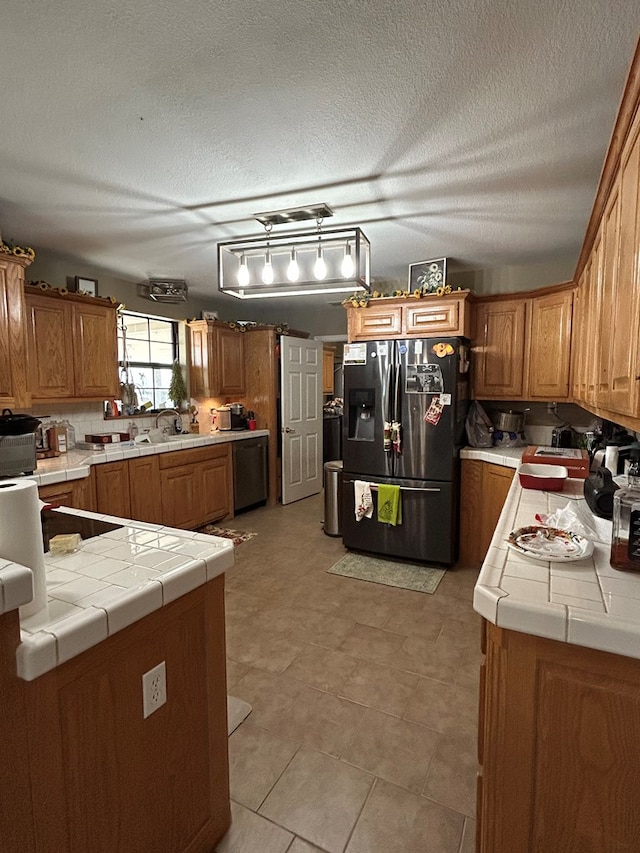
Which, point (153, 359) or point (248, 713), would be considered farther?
point (153, 359)

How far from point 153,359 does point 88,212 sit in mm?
2129

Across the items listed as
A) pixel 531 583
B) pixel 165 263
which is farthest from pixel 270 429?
pixel 531 583

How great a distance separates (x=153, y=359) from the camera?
472cm

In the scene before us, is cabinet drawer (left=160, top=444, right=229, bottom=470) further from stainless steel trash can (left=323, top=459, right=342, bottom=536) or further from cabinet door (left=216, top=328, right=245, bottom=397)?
stainless steel trash can (left=323, top=459, right=342, bottom=536)

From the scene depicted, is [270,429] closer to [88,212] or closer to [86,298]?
[86,298]

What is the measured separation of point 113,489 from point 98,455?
0.30 m

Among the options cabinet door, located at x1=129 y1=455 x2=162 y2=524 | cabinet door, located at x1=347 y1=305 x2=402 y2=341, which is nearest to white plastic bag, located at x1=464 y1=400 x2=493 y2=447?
cabinet door, located at x1=347 y1=305 x2=402 y2=341

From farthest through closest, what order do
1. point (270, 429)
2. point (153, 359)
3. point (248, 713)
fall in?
point (270, 429), point (153, 359), point (248, 713)

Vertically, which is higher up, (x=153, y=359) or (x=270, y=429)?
(x=153, y=359)

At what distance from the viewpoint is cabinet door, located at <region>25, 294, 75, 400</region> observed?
10.5 feet

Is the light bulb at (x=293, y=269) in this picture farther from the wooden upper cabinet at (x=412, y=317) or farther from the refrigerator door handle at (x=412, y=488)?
the refrigerator door handle at (x=412, y=488)

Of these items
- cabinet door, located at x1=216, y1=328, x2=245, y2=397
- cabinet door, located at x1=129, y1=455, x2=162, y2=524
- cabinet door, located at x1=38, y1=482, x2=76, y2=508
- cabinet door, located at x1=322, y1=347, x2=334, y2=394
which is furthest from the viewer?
cabinet door, located at x1=322, y1=347, x2=334, y2=394

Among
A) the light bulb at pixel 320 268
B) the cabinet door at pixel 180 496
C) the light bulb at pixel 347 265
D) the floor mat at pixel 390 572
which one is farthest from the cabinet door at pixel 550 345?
the cabinet door at pixel 180 496

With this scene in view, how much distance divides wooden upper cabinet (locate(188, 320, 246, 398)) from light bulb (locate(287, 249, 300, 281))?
2363 mm
